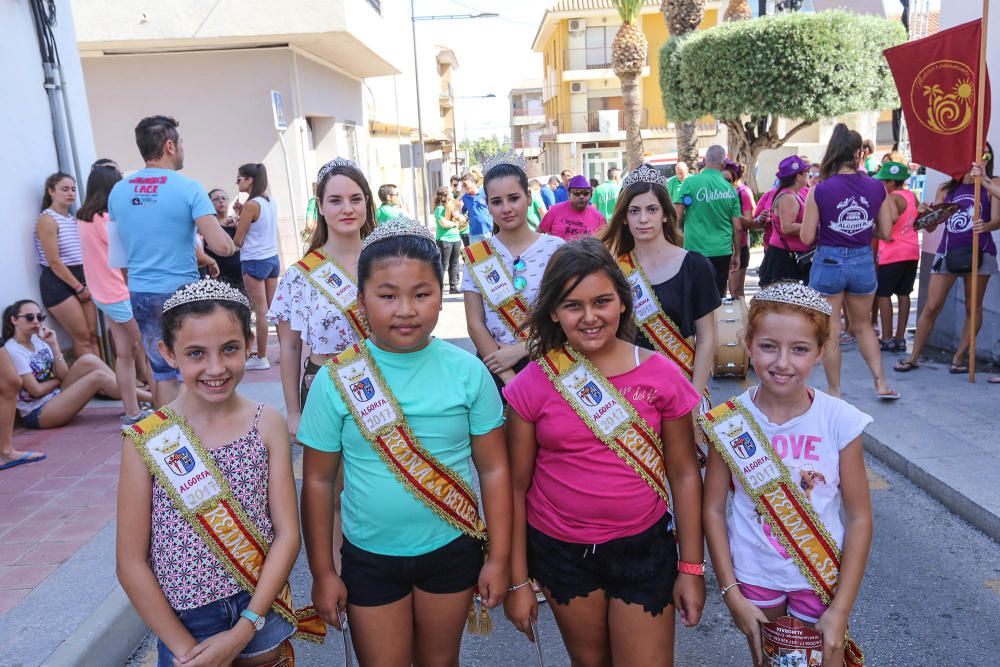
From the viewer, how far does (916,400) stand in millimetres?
5781

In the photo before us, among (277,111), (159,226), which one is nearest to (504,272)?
(159,226)

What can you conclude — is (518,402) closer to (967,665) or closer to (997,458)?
(967,665)

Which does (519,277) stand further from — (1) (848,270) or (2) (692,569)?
(1) (848,270)

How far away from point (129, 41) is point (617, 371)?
12.6m

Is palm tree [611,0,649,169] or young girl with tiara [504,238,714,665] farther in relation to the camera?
palm tree [611,0,649,169]

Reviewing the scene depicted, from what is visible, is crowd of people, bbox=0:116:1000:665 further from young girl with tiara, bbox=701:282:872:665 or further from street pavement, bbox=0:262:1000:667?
street pavement, bbox=0:262:1000:667

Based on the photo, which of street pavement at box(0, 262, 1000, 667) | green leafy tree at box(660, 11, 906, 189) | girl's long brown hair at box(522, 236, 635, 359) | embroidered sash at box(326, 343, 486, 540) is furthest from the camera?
green leafy tree at box(660, 11, 906, 189)

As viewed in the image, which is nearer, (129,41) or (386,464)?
(386,464)

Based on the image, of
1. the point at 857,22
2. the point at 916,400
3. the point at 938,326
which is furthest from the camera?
the point at 857,22

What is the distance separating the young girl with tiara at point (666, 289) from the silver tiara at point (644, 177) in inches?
1.3

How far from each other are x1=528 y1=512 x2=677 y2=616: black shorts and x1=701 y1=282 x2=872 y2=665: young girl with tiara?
16cm

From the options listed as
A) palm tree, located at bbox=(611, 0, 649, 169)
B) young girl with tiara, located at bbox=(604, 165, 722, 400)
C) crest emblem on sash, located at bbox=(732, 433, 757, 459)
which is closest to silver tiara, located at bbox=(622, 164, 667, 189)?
young girl with tiara, located at bbox=(604, 165, 722, 400)

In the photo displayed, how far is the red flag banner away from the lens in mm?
5578

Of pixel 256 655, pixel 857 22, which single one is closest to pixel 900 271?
pixel 256 655
